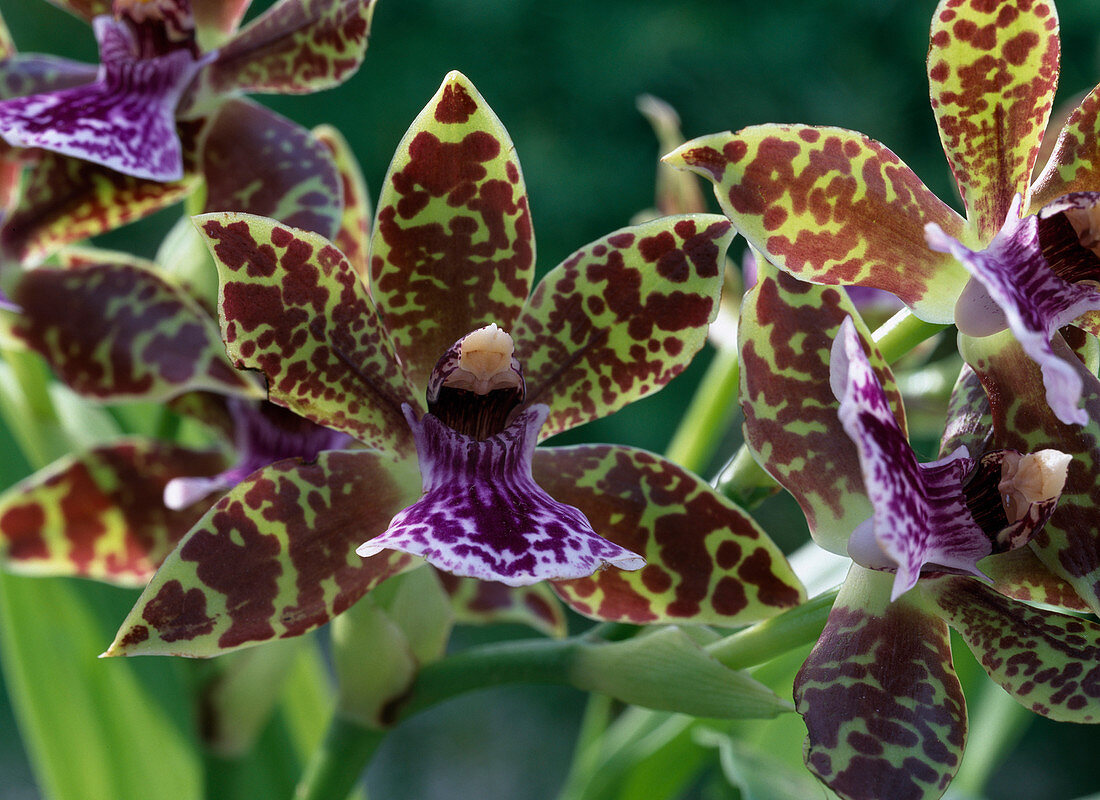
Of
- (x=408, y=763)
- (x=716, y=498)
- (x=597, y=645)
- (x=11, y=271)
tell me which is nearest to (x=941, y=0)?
(x=716, y=498)

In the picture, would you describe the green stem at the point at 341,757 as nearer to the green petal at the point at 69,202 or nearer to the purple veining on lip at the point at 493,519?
the purple veining on lip at the point at 493,519

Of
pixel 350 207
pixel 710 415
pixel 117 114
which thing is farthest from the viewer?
pixel 710 415

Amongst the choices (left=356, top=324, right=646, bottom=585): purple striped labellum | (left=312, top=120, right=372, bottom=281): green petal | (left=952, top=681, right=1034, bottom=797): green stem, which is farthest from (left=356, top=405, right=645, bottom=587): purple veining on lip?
(left=952, top=681, right=1034, bottom=797): green stem

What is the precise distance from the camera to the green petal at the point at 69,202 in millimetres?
666

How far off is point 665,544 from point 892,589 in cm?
12

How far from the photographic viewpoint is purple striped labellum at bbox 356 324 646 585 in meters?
0.44

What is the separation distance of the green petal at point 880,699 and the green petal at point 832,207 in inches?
5.6

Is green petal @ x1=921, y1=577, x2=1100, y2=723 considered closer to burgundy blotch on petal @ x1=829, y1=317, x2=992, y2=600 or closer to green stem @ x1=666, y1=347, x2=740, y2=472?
burgundy blotch on petal @ x1=829, y1=317, x2=992, y2=600

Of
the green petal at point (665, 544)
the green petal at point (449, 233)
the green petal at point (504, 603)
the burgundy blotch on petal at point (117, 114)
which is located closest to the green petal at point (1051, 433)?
the green petal at point (665, 544)

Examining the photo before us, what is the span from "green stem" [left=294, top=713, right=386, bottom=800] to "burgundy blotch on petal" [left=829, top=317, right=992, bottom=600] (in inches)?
12.7

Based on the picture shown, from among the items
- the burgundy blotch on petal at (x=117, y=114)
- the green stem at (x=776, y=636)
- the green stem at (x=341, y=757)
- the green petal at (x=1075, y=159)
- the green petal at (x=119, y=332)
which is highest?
the burgundy blotch on petal at (x=117, y=114)

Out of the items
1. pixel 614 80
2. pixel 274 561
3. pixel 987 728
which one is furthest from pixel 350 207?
pixel 614 80

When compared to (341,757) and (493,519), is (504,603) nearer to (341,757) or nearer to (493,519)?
(341,757)

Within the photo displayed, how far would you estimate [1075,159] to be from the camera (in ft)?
1.66
